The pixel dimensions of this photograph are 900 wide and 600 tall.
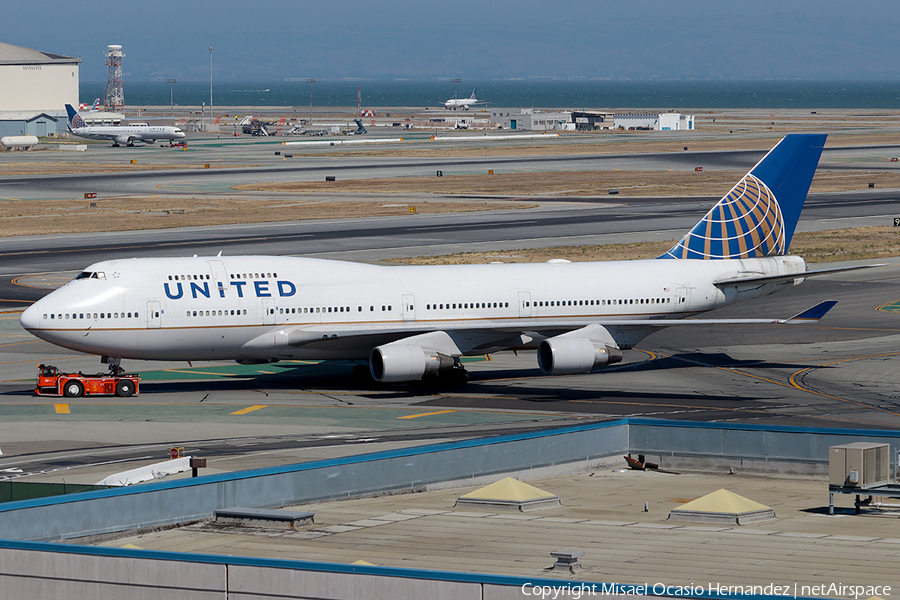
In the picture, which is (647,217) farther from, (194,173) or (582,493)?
(582,493)

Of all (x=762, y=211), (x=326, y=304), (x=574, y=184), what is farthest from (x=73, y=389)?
(x=574, y=184)

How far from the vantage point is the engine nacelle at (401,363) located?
51.8 m

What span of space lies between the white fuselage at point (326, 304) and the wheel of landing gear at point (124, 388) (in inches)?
46.8

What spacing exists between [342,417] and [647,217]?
82100 millimetres

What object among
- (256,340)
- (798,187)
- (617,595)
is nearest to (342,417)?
(256,340)

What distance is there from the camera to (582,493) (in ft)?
102

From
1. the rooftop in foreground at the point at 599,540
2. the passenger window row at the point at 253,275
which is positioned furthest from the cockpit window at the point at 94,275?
the rooftop in foreground at the point at 599,540

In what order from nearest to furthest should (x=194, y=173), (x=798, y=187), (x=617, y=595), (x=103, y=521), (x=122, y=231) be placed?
(x=617, y=595)
(x=103, y=521)
(x=798, y=187)
(x=122, y=231)
(x=194, y=173)

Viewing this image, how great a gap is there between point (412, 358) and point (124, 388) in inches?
457

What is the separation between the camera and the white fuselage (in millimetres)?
51438

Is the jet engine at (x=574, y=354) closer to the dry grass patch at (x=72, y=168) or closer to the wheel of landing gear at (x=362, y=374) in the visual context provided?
the wheel of landing gear at (x=362, y=374)

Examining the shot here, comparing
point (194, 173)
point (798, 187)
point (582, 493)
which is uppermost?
point (194, 173)

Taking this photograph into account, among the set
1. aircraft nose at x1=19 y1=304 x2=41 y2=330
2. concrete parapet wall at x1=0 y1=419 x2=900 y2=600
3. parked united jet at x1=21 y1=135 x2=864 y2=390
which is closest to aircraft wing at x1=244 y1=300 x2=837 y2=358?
parked united jet at x1=21 y1=135 x2=864 y2=390

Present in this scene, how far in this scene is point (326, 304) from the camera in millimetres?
54094
